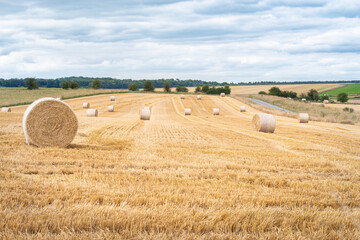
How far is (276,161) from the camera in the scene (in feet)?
27.3

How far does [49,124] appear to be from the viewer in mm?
10094

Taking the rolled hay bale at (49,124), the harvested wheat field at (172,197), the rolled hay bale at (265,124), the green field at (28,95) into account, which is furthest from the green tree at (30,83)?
the harvested wheat field at (172,197)

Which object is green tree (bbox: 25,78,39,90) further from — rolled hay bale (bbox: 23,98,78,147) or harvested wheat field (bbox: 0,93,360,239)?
harvested wheat field (bbox: 0,93,360,239)

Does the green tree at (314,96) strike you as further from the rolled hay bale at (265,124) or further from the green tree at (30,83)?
the rolled hay bale at (265,124)

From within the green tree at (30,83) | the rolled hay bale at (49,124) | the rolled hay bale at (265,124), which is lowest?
the rolled hay bale at (265,124)

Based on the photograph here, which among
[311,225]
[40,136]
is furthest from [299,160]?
[40,136]

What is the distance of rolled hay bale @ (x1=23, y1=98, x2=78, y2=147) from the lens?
31.7 feet

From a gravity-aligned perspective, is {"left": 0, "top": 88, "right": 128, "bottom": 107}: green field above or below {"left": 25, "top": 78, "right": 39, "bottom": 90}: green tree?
below

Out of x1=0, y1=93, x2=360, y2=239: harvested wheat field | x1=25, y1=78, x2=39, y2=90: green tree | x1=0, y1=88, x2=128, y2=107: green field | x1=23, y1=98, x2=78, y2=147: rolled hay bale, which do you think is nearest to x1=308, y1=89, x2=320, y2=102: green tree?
x1=0, y1=88, x2=128, y2=107: green field

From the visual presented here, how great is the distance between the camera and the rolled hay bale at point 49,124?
31.7 ft

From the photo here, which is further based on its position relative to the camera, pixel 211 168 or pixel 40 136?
pixel 40 136

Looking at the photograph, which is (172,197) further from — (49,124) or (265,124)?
(265,124)

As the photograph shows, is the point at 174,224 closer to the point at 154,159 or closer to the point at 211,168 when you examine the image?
the point at 211,168

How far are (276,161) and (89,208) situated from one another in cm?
551
